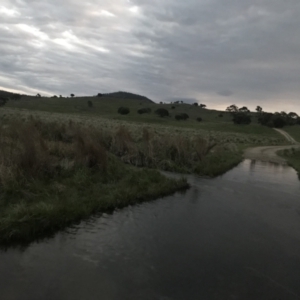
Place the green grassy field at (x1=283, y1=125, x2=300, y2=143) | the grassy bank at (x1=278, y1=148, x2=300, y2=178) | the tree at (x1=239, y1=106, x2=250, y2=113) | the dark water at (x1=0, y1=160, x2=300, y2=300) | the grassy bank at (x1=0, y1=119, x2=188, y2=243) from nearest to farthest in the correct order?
1. the dark water at (x1=0, y1=160, x2=300, y2=300)
2. the grassy bank at (x1=0, y1=119, x2=188, y2=243)
3. the grassy bank at (x1=278, y1=148, x2=300, y2=178)
4. the green grassy field at (x1=283, y1=125, x2=300, y2=143)
5. the tree at (x1=239, y1=106, x2=250, y2=113)

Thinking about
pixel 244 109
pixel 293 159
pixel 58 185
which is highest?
pixel 244 109

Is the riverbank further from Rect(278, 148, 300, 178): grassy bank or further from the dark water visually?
Rect(278, 148, 300, 178): grassy bank

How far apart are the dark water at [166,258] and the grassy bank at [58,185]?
27.0 inches

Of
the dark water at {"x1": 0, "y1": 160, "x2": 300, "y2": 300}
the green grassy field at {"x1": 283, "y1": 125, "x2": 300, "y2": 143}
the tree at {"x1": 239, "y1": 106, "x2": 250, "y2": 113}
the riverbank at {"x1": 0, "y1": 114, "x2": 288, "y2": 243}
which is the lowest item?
the dark water at {"x1": 0, "y1": 160, "x2": 300, "y2": 300}

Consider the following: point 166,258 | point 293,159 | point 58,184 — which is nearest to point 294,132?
point 293,159

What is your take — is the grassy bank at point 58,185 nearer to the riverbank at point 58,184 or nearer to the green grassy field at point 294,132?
the riverbank at point 58,184

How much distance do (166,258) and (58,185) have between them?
5615 mm

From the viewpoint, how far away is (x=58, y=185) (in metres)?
12.2

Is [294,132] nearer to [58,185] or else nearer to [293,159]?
[293,159]

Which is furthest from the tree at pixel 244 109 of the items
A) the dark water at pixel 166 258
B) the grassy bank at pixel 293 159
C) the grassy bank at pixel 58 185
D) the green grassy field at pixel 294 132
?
the dark water at pixel 166 258

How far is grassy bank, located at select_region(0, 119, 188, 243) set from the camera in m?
9.52

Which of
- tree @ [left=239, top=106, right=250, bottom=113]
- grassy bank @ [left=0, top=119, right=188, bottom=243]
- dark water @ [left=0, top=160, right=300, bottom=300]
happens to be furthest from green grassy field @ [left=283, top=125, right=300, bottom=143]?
dark water @ [left=0, top=160, right=300, bottom=300]

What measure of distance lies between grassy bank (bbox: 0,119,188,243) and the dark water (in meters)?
0.69

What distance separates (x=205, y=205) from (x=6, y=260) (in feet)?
27.4
